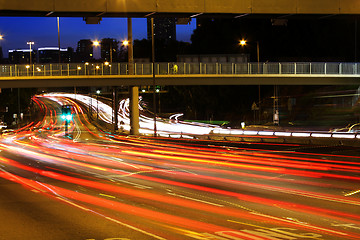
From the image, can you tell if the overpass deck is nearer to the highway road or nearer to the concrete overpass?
the highway road

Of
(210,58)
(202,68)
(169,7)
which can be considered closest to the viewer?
(169,7)

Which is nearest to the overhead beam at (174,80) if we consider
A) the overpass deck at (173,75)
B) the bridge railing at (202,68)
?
the overpass deck at (173,75)

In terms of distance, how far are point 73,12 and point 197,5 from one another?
4.22m

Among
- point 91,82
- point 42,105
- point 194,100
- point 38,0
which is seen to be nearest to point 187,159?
point 38,0

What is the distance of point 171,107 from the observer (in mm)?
135875

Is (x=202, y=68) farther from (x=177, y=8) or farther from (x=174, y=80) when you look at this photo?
(x=177, y=8)

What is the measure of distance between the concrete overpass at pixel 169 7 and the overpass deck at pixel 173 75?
118 ft

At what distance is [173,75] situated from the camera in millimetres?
53781

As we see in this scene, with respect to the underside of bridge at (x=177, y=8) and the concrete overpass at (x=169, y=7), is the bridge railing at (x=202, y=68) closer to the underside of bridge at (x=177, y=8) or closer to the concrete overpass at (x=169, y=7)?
the underside of bridge at (x=177, y=8)

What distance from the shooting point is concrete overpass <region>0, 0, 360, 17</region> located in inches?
630

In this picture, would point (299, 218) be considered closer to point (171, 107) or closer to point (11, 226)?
point (11, 226)

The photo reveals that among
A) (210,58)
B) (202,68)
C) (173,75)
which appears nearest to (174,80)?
(173,75)

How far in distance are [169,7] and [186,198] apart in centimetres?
651

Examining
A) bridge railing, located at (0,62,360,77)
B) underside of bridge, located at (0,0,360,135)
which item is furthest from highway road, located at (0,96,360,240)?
bridge railing, located at (0,62,360,77)
